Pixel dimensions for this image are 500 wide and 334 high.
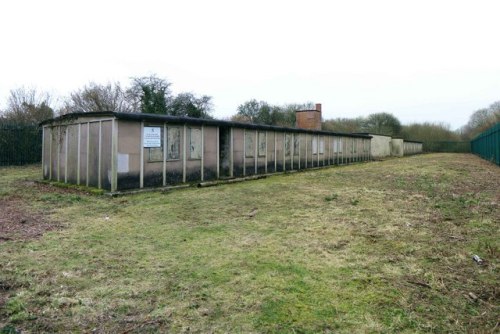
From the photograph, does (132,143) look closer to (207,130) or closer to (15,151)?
(207,130)

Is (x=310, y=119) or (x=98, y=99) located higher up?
(x=98, y=99)

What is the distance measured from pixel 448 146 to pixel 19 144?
1849 inches

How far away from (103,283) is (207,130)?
29.0ft

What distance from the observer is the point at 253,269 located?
3855mm

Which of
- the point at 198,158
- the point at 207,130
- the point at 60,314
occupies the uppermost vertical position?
the point at 207,130

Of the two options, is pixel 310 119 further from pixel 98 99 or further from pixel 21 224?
pixel 21 224

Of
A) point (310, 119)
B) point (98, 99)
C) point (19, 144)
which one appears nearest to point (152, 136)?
point (19, 144)

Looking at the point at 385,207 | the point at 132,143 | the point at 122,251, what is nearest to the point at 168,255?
the point at 122,251

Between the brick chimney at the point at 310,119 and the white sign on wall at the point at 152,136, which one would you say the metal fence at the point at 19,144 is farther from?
the brick chimney at the point at 310,119

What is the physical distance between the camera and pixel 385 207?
7.10 metres

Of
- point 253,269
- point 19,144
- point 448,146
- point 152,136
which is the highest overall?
point 448,146

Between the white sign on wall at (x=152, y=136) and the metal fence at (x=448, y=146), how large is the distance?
1791 inches

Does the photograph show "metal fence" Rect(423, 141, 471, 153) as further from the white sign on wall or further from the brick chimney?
the white sign on wall

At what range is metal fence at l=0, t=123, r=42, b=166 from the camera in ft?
60.2
